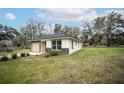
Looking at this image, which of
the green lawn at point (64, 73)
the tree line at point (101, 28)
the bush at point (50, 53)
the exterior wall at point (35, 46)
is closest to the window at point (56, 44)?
the bush at point (50, 53)

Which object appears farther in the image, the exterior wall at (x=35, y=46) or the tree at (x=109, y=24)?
the exterior wall at (x=35, y=46)

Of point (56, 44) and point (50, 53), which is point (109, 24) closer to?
point (50, 53)

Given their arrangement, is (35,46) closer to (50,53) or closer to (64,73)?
(50,53)

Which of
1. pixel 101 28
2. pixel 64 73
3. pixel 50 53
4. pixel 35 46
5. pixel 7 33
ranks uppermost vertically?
pixel 101 28

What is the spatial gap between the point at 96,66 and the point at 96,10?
188 centimetres

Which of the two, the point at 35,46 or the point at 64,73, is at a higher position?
the point at 35,46

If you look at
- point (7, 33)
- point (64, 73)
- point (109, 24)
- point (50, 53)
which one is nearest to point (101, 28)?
point (109, 24)

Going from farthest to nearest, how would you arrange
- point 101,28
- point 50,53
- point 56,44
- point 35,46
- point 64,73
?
point 35,46, point 56,44, point 50,53, point 101,28, point 64,73

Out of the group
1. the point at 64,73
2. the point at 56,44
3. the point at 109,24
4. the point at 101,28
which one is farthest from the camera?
the point at 56,44

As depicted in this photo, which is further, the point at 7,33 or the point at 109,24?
the point at 7,33

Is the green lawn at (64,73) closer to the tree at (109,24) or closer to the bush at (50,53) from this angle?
the tree at (109,24)

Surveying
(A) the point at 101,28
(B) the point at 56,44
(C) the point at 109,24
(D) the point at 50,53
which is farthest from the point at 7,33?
(C) the point at 109,24

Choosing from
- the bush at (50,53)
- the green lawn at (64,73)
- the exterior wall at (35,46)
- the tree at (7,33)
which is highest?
the tree at (7,33)

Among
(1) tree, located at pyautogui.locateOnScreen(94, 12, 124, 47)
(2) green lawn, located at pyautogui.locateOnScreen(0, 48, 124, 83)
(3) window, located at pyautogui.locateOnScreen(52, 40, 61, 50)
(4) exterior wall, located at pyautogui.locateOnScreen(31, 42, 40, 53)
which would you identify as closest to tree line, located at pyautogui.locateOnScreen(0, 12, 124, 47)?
(1) tree, located at pyautogui.locateOnScreen(94, 12, 124, 47)
